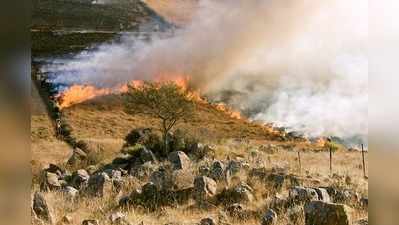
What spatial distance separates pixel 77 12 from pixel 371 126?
1651 millimetres

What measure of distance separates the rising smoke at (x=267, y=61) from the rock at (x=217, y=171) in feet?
1.00

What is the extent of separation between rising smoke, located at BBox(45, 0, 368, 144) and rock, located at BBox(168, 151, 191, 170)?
1.18 ft

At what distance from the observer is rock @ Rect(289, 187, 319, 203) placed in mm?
3830

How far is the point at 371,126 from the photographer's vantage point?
3434mm

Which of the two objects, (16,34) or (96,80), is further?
(96,80)

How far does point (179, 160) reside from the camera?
13.0ft

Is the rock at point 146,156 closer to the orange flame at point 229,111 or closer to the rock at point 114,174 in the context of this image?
the rock at point 114,174

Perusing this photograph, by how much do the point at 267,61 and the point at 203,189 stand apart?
751 millimetres

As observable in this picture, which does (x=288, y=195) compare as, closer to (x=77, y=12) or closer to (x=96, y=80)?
(x=96, y=80)

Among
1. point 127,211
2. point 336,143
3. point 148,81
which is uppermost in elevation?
point 148,81

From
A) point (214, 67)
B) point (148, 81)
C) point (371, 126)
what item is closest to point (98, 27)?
point (148, 81)

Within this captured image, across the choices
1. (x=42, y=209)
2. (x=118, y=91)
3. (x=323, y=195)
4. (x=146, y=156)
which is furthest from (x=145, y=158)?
(x=323, y=195)

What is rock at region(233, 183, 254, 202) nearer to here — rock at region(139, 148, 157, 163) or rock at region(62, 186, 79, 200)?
rock at region(139, 148, 157, 163)

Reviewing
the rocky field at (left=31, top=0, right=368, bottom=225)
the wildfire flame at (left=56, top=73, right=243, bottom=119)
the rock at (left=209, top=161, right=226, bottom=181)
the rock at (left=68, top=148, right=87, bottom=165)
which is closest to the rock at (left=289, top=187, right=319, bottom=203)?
the rocky field at (left=31, top=0, right=368, bottom=225)
